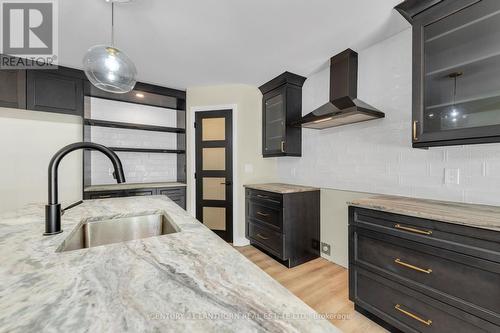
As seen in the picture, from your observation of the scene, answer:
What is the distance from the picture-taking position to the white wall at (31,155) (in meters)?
2.65

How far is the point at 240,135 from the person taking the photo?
11.5ft

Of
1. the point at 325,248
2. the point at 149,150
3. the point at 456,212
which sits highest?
the point at 149,150

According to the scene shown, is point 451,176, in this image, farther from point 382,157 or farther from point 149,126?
point 149,126

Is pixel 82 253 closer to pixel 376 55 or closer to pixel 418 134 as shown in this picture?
pixel 418 134

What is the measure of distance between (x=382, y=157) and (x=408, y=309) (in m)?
1.36

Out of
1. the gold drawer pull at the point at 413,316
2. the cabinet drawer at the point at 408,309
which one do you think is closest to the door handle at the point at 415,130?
the cabinet drawer at the point at 408,309

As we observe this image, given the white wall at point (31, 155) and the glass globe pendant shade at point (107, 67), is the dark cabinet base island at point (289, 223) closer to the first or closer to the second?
the glass globe pendant shade at point (107, 67)

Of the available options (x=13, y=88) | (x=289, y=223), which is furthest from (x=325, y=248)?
(x=13, y=88)

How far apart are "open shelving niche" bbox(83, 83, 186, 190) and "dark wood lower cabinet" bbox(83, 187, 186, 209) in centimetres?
20

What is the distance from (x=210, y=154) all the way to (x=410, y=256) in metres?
2.90

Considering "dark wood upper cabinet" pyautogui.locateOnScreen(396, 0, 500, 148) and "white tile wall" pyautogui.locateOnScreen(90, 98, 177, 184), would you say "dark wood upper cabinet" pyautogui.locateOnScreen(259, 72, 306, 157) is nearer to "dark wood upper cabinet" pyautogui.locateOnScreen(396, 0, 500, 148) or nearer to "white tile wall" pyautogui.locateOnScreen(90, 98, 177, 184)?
"dark wood upper cabinet" pyautogui.locateOnScreen(396, 0, 500, 148)

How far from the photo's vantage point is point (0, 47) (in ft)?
7.60

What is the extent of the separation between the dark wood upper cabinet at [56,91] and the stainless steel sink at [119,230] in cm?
261

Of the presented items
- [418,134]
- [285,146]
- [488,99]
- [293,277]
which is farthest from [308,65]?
[293,277]
